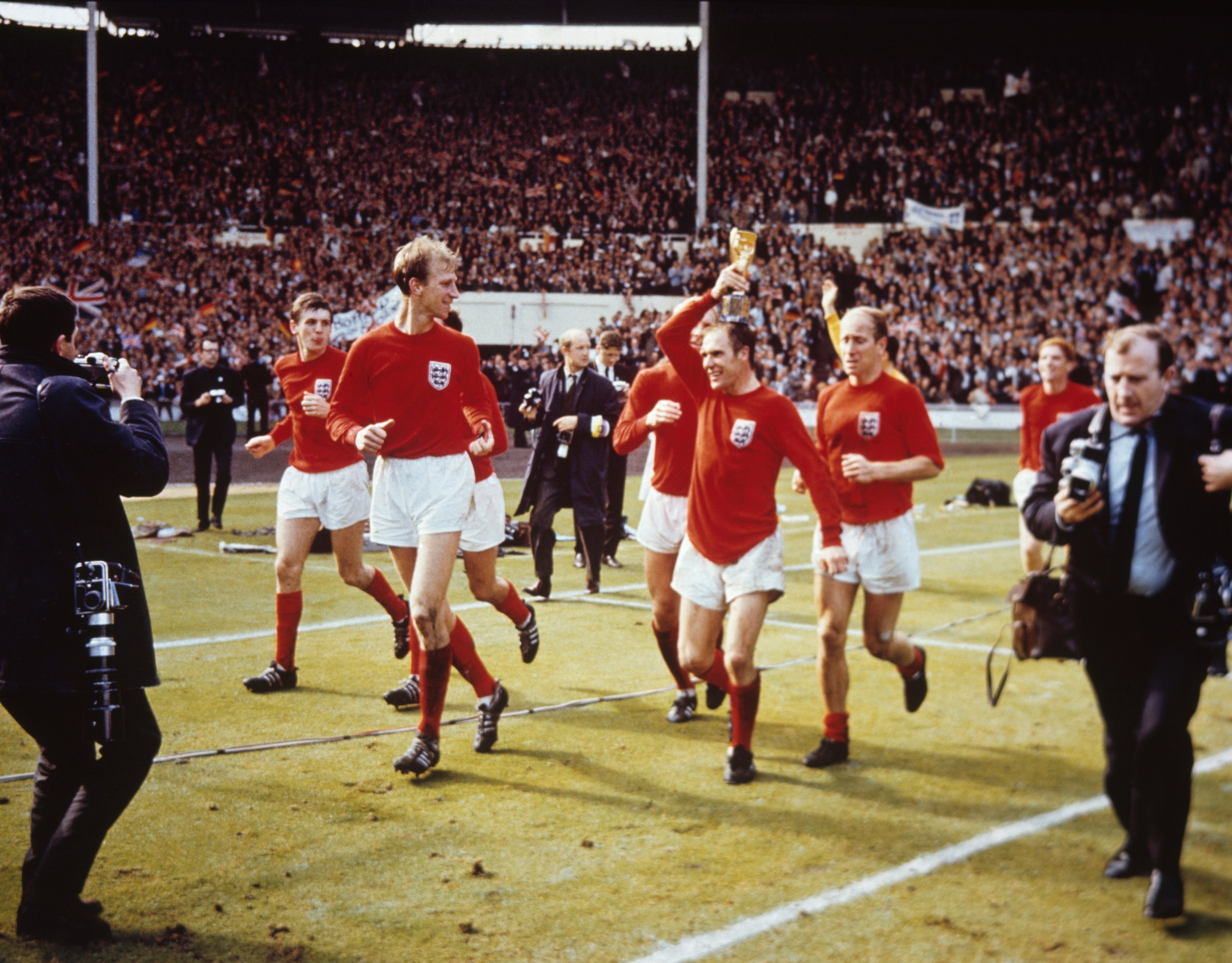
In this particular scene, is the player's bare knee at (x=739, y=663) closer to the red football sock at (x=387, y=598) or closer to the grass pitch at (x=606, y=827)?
the grass pitch at (x=606, y=827)

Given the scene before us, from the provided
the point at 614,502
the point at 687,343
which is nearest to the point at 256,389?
the point at 614,502

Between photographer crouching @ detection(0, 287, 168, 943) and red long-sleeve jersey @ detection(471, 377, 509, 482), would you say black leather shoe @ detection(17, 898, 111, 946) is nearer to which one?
photographer crouching @ detection(0, 287, 168, 943)

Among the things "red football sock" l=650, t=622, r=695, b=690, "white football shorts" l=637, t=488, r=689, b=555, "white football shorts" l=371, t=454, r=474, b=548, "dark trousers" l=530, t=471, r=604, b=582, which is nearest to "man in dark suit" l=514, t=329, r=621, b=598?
"dark trousers" l=530, t=471, r=604, b=582

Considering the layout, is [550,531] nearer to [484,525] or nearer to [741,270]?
[484,525]

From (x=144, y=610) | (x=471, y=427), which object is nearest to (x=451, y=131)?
(x=471, y=427)

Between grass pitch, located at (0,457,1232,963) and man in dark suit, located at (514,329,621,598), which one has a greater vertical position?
man in dark suit, located at (514,329,621,598)

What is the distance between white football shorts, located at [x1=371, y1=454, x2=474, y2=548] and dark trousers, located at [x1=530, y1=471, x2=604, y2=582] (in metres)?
4.24

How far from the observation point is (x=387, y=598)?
7.83 m

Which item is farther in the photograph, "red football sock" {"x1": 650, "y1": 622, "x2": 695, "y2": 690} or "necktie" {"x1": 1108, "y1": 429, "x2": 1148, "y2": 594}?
"red football sock" {"x1": 650, "y1": 622, "x2": 695, "y2": 690}

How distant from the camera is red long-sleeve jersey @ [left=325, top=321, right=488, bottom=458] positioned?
5703 millimetres

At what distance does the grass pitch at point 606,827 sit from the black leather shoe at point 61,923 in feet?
0.25

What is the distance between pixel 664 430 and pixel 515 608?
153cm

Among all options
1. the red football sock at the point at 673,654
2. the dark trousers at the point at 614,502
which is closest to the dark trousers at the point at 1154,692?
the red football sock at the point at 673,654

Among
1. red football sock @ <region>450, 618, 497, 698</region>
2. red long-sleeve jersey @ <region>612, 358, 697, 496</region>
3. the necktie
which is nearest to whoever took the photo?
the necktie
